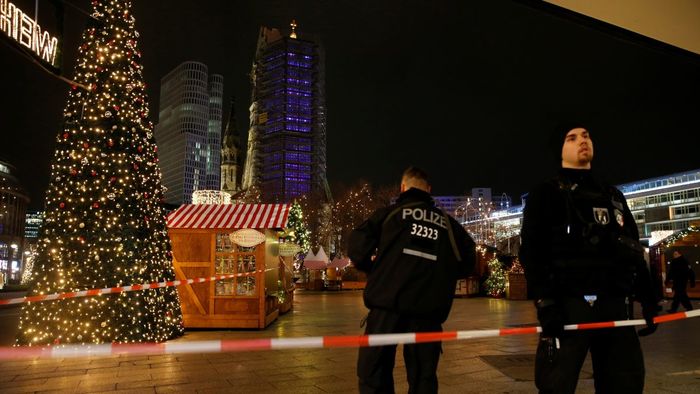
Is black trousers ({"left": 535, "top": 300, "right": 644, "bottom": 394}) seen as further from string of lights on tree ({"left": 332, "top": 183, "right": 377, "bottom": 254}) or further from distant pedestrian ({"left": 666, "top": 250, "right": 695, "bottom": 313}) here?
string of lights on tree ({"left": 332, "top": 183, "right": 377, "bottom": 254})

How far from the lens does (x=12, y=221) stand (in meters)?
98.0

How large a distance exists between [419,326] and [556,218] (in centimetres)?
116

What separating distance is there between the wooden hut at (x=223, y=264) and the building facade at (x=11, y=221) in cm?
9196

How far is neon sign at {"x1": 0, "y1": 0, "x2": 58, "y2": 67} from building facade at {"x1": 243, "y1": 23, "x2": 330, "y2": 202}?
10751 cm

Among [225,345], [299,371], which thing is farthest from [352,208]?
[225,345]

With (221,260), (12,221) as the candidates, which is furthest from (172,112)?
(221,260)

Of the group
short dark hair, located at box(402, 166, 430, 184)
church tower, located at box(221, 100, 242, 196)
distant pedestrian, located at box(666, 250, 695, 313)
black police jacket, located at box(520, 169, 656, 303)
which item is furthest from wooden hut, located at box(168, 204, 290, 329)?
church tower, located at box(221, 100, 242, 196)

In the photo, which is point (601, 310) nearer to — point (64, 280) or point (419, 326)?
point (419, 326)

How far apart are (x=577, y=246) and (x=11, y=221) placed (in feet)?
373

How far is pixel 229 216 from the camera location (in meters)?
12.3

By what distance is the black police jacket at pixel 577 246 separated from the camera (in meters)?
3.06

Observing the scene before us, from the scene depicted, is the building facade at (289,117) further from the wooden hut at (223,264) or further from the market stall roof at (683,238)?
the wooden hut at (223,264)

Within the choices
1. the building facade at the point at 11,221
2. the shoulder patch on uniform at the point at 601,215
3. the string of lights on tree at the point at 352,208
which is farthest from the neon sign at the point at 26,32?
the building facade at the point at 11,221

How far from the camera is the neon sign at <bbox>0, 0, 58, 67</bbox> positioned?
16.3 feet
